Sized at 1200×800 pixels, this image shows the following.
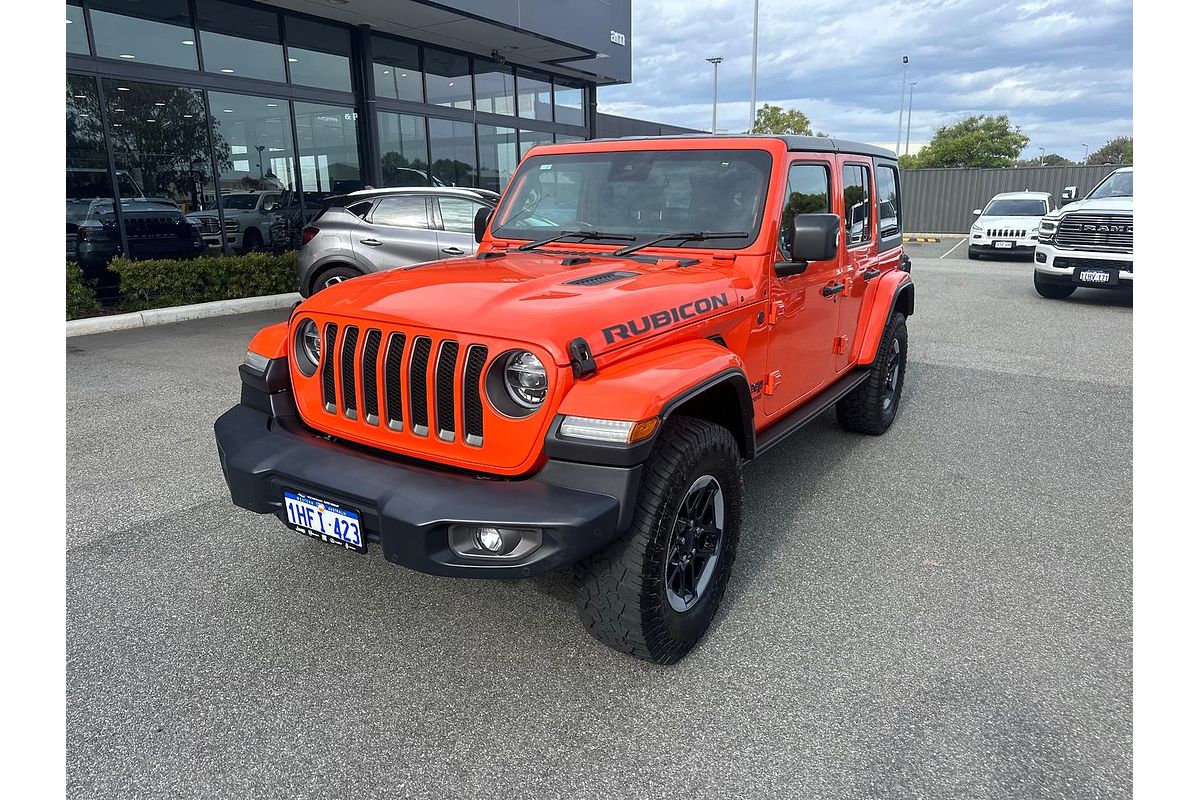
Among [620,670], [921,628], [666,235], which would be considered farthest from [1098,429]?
[620,670]

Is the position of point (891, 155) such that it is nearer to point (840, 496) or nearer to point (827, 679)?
point (840, 496)

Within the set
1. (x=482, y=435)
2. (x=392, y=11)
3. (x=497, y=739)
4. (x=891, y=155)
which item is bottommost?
(x=497, y=739)

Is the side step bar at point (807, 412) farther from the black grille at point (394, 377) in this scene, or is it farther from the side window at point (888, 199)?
the black grille at point (394, 377)

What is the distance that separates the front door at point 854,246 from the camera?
→ 4.39 metres

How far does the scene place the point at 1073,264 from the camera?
34.9 ft

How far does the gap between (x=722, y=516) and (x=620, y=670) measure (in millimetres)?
690

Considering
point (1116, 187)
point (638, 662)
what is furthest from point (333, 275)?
point (1116, 187)

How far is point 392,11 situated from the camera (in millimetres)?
11328

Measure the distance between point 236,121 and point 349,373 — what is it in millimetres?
10047

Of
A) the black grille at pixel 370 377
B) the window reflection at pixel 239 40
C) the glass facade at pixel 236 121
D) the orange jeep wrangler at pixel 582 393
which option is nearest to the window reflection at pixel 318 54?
the glass facade at pixel 236 121

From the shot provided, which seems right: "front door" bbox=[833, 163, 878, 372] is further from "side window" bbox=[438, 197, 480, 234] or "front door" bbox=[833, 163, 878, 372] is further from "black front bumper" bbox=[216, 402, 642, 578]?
"side window" bbox=[438, 197, 480, 234]

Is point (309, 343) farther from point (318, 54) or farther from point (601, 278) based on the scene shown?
point (318, 54)

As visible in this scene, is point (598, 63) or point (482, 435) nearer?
point (482, 435)

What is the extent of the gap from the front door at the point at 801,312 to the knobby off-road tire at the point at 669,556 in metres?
0.85
